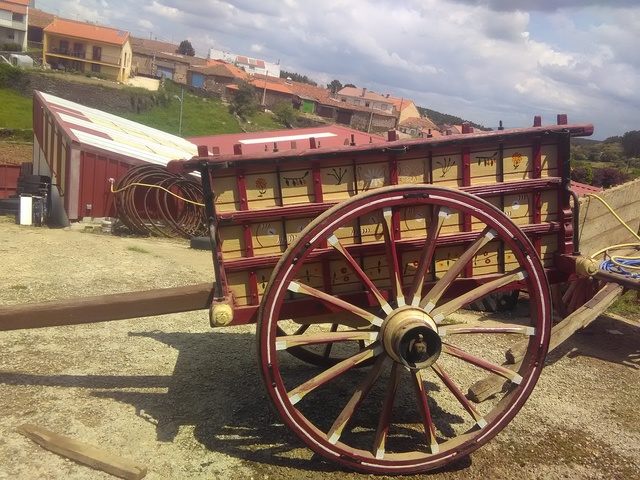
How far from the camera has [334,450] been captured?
3396 millimetres

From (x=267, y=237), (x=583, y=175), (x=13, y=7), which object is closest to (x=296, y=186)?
(x=267, y=237)

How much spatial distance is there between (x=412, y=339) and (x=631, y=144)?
50.5 metres

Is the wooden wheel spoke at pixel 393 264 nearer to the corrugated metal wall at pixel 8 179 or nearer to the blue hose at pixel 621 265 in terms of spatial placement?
the blue hose at pixel 621 265

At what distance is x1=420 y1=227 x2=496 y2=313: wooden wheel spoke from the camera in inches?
136

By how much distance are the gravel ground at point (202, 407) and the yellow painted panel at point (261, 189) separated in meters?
1.71

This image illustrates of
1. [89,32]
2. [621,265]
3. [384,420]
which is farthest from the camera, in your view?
[89,32]

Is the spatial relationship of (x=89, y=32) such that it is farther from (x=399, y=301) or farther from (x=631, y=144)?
(x=399, y=301)

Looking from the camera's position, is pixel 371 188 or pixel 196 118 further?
pixel 196 118

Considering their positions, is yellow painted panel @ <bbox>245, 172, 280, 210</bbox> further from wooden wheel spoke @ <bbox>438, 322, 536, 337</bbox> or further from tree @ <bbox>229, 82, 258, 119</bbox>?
tree @ <bbox>229, 82, 258, 119</bbox>

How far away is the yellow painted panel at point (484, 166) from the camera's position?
3643mm

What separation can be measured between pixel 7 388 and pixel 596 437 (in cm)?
468

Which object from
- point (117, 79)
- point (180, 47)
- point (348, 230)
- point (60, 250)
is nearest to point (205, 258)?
point (60, 250)

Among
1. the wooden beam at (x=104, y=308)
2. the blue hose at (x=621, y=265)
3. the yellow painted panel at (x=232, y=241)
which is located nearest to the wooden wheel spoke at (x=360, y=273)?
the yellow painted panel at (x=232, y=241)

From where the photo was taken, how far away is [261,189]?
3484mm
